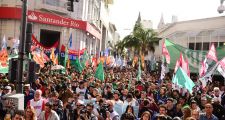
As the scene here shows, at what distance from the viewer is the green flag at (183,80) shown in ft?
37.2

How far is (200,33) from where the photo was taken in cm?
3531

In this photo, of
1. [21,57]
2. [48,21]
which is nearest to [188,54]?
[21,57]

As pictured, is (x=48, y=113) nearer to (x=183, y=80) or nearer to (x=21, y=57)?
(x=21, y=57)

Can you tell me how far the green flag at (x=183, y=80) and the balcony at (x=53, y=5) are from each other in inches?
876

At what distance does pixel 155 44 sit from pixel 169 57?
141ft

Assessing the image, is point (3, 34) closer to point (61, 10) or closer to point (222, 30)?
point (61, 10)

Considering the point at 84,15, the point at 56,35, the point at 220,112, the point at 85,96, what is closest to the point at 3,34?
the point at 56,35

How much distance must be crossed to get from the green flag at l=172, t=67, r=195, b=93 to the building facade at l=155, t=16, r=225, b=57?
21.0m

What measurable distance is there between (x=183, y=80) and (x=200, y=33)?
24.9 metres

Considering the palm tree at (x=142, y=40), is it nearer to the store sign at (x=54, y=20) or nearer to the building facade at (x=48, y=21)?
the building facade at (x=48, y=21)

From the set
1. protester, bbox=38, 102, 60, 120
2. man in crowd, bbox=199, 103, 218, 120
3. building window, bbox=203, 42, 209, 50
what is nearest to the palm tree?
building window, bbox=203, 42, 209, 50

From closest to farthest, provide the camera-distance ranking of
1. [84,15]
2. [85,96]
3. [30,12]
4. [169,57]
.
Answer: [85,96], [169,57], [30,12], [84,15]

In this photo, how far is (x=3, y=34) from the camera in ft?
101

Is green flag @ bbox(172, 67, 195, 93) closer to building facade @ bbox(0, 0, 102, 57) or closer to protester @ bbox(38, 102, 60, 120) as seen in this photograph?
protester @ bbox(38, 102, 60, 120)
